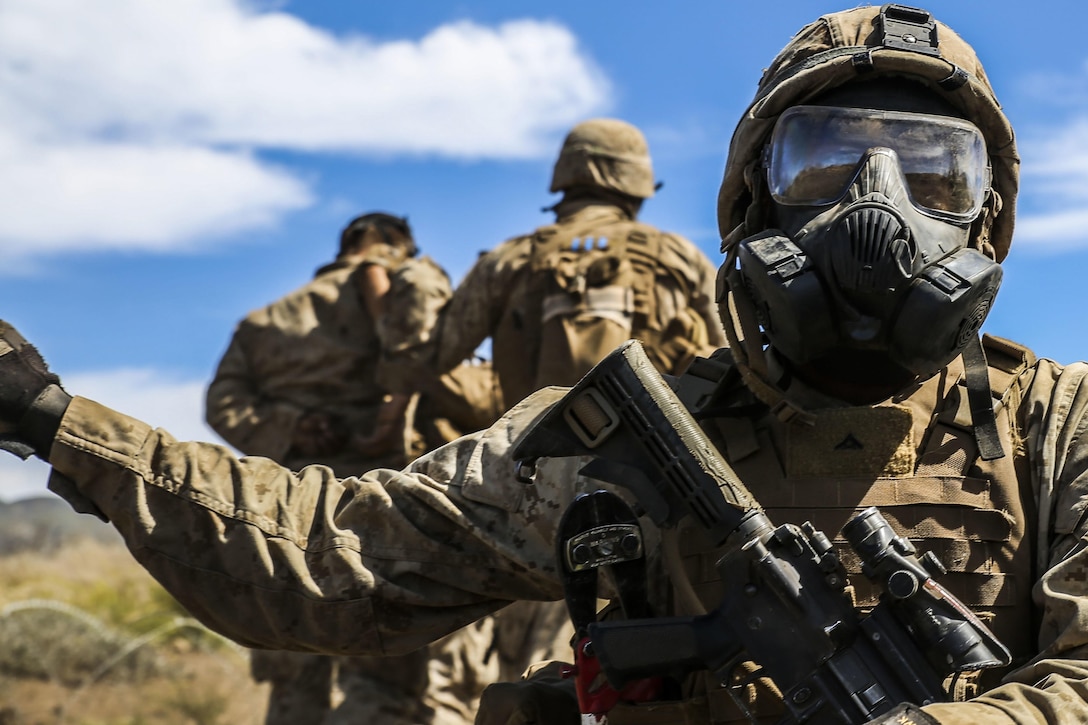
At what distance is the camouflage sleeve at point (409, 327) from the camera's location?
8594 millimetres

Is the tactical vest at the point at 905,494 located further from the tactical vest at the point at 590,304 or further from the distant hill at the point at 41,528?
the distant hill at the point at 41,528

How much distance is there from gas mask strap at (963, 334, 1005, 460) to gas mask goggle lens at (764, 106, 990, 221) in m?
0.26

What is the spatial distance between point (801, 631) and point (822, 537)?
160 millimetres

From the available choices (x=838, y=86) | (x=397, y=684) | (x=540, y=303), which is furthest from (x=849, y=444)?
(x=397, y=684)

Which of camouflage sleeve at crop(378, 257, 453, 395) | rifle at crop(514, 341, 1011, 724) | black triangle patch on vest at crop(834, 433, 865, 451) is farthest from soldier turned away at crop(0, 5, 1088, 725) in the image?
camouflage sleeve at crop(378, 257, 453, 395)

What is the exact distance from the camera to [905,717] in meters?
2.76

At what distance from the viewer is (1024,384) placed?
11.5ft

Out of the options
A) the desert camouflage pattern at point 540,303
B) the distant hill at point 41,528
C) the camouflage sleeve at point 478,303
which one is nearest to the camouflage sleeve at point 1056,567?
the desert camouflage pattern at point 540,303

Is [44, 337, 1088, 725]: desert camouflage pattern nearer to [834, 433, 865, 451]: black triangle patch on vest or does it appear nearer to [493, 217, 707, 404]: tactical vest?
[834, 433, 865, 451]: black triangle patch on vest

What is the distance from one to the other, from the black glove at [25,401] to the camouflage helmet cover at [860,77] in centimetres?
138

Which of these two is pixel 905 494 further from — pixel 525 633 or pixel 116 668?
pixel 116 668

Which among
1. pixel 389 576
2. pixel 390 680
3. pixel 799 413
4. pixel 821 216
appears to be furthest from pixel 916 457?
pixel 390 680

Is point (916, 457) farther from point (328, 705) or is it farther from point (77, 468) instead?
point (328, 705)

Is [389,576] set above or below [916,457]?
above
